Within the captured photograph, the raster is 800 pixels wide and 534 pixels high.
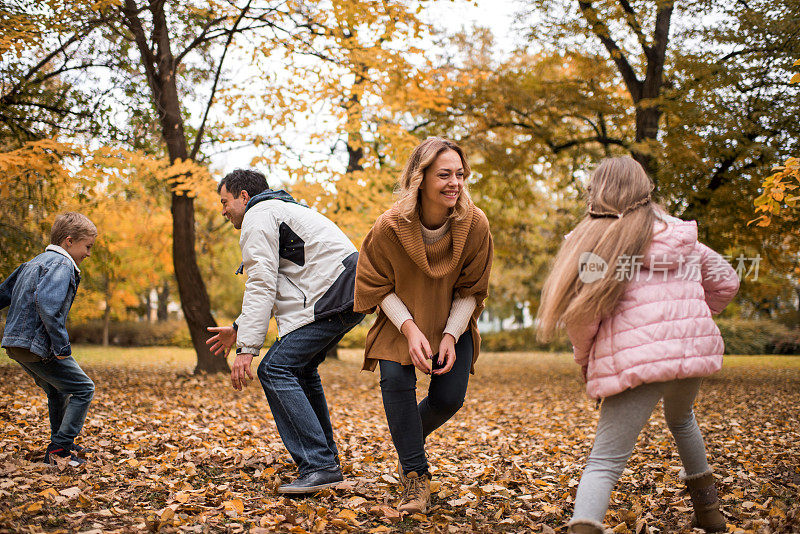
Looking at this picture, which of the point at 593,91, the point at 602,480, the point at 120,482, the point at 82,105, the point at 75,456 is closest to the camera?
the point at 602,480

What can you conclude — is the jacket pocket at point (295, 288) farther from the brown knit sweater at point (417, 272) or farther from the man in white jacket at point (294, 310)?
the brown knit sweater at point (417, 272)

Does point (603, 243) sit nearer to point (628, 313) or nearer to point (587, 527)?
point (628, 313)

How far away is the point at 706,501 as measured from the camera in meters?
2.90

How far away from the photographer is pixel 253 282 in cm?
350

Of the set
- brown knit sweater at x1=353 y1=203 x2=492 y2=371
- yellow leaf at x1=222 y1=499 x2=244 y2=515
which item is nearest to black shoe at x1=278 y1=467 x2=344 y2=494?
yellow leaf at x1=222 y1=499 x2=244 y2=515

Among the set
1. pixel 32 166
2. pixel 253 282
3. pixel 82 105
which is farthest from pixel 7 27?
pixel 253 282

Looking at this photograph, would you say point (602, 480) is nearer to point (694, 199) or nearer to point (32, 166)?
point (32, 166)

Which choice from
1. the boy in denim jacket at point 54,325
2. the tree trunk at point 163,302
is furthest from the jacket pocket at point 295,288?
the tree trunk at point 163,302

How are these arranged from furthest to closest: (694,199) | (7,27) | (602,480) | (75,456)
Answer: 1. (694,199)
2. (7,27)
3. (75,456)
4. (602,480)

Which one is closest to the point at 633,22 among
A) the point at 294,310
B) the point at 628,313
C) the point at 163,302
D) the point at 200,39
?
the point at 200,39

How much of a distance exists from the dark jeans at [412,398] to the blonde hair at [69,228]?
2306 millimetres

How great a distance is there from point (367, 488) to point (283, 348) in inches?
36.4

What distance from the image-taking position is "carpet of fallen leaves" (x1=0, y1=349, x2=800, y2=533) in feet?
10.1

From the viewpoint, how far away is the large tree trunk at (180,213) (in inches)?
382
